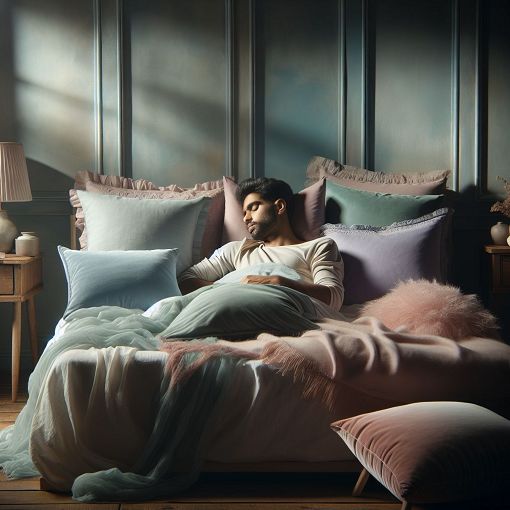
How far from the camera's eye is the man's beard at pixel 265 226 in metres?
3.94

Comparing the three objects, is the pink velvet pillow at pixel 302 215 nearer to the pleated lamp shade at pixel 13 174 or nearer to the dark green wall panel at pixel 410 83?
the dark green wall panel at pixel 410 83

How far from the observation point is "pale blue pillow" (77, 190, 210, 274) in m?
3.87

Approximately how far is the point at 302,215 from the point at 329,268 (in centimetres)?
49

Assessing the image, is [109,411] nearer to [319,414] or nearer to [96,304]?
[319,414]

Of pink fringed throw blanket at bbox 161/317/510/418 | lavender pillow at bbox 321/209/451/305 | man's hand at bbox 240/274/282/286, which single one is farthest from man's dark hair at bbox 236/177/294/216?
pink fringed throw blanket at bbox 161/317/510/418

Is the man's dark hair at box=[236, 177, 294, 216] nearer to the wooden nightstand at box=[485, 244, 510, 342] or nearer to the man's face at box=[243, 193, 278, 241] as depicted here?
the man's face at box=[243, 193, 278, 241]

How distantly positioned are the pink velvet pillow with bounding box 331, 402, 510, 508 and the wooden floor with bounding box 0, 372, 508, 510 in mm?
354

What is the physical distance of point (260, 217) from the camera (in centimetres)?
395

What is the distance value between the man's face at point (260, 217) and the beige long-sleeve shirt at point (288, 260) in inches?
1.9

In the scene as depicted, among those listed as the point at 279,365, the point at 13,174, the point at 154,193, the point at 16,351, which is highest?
the point at 13,174

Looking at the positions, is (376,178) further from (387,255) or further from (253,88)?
(253,88)

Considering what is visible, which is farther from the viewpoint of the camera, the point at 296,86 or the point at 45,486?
the point at 296,86

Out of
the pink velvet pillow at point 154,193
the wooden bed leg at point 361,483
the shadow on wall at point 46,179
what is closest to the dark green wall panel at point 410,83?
the pink velvet pillow at point 154,193

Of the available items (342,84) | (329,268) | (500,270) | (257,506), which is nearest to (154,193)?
(329,268)
